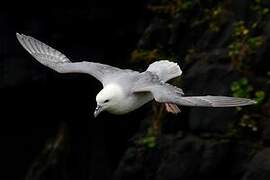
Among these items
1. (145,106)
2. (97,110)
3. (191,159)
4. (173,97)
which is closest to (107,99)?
(97,110)

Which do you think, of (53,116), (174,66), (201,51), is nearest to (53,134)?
(53,116)

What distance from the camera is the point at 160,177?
5.80 meters

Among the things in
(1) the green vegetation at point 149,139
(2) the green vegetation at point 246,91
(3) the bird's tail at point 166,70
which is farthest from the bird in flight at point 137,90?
(1) the green vegetation at point 149,139

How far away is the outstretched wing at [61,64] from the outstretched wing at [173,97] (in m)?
0.32

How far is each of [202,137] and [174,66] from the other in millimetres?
921

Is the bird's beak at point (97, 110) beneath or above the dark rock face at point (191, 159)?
above

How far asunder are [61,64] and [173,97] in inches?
49.7

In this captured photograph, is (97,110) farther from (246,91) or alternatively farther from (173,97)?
(246,91)

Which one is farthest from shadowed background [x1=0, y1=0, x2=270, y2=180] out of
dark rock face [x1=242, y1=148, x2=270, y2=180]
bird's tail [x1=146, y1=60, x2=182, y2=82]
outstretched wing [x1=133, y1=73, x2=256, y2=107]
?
outstretched wing [x1=133, y1=73, x2=256, y2=107]

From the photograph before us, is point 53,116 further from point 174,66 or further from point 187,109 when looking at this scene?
point 174,66

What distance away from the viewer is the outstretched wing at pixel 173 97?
155 inches

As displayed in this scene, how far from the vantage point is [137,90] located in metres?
4.36

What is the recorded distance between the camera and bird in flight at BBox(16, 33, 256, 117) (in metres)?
4.02

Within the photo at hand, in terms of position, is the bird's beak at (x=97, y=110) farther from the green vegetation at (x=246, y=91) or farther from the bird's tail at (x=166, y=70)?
the green vegetation at (x=246, y=91)
